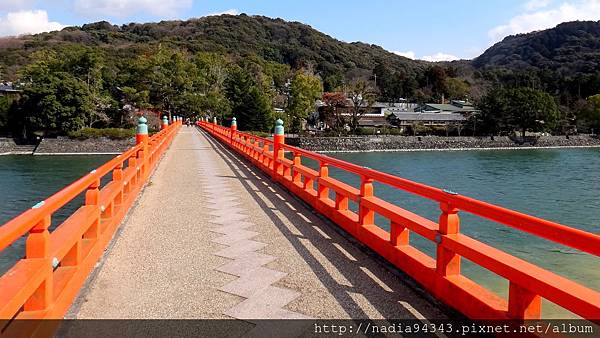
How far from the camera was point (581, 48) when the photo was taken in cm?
16350

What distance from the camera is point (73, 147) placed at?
58.2m

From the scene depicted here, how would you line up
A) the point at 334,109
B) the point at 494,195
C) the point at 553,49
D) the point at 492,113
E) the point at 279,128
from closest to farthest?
the point at 279,128 → the point at 494,195 → the point at 334,109 → the point at 492,113 → the point at 553,49

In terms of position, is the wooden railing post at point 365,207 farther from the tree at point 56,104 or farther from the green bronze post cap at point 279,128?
the tree at point 56,104

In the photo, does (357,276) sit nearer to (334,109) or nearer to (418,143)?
(418,143)

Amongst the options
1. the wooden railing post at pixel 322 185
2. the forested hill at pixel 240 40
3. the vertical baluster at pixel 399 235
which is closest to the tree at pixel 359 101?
the wooden railing post at pixel 322 185

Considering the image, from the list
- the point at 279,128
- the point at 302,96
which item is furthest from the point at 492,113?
the point at 279,128

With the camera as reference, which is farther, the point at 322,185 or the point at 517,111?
the point at 517,111

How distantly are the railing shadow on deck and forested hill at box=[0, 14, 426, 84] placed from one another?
130 metres

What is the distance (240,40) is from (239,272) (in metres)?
174

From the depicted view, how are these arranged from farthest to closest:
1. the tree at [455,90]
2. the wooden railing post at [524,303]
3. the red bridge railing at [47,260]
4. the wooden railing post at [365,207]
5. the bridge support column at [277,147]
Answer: the tree at [455,90] < the bridge support column at [277,147] < the wooden railing post at [365,207] < the wooden railing post at [524,303] < the red bridge railing at [47,260]

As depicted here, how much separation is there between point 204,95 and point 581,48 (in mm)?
147060

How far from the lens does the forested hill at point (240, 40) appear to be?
14662cm

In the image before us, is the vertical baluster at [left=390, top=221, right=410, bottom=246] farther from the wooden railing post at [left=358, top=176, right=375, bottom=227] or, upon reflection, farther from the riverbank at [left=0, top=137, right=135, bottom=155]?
the riverbank at [left=0, top=137, right=135, bottom=155]

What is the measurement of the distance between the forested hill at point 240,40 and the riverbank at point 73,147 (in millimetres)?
72355
